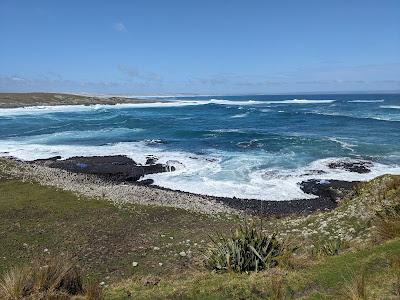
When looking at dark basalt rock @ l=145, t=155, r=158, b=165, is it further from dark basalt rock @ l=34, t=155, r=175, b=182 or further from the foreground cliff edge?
the foreground cliff edge

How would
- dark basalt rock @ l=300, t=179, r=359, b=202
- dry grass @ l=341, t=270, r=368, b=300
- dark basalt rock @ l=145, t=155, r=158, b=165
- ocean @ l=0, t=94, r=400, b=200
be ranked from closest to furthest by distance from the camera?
dry grass @ l=341, t=270, r=368, b=300 → dark basalt rock @ l=300, t=179, r=359, b=202 → ocean @ l=0, t=94, r=400, b=200 → dark basalt rock @ l=145, t=155, r=158, b=165

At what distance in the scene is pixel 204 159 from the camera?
127ft

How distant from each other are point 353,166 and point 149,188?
1611cm

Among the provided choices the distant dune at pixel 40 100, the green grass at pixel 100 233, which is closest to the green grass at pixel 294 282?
the green grass at pixel 100 233

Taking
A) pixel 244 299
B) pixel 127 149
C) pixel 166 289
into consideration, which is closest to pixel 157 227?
pixel 166 289

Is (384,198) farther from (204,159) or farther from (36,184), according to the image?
(204,159)

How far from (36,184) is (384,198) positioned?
62.0 feet

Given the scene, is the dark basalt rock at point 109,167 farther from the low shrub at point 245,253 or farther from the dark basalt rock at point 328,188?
the low shrub at point 245,253

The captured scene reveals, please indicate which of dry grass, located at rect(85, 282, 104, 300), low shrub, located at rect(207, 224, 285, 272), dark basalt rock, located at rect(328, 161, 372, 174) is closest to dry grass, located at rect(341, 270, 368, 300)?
low shrub, located at rect(207, 224, 285, 272)

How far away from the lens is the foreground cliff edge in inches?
331

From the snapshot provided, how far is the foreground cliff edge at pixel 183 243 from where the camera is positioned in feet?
27.6

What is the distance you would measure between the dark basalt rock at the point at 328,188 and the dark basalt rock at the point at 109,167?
438 inches

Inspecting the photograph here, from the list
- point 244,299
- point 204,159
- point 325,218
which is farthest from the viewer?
point 204,159

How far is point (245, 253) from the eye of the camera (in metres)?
10.4
